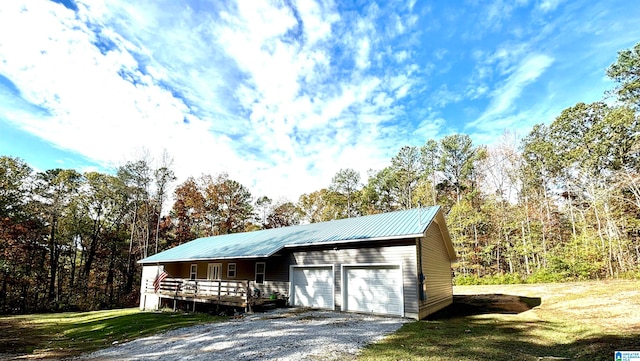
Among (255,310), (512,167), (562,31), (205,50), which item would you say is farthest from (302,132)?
(512,167)

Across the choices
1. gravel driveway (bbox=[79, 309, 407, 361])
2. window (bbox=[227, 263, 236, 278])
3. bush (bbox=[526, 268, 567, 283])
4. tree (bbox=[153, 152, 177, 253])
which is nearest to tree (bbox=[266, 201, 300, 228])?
tree (bbox=[153, 152, 177, 253])

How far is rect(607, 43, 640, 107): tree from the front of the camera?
19.2 meters

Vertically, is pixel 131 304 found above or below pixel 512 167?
below

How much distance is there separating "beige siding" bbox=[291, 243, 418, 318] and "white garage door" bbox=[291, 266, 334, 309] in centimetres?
33

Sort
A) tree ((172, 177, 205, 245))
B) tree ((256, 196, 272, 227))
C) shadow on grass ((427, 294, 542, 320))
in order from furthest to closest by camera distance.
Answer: tree ((256, 196, 272, 227)), tree ((172, 177, 205, 245)), shadow on grass ((427, 294, 542, 320))

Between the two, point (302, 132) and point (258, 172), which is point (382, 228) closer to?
point (302, 132)

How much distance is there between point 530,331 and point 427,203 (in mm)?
23657

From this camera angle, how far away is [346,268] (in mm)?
13148

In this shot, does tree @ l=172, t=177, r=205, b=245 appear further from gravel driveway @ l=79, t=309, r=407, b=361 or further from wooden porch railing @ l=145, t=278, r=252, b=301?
gravel driveway @ l=79, t=309, r=407, b=361

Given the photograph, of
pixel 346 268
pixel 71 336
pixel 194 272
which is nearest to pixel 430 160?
pixel 346 268

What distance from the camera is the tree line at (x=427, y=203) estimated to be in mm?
21266

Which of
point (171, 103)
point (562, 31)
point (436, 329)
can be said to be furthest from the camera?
point (171, 103)

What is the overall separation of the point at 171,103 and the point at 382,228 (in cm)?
1189

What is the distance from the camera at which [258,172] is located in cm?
3628
